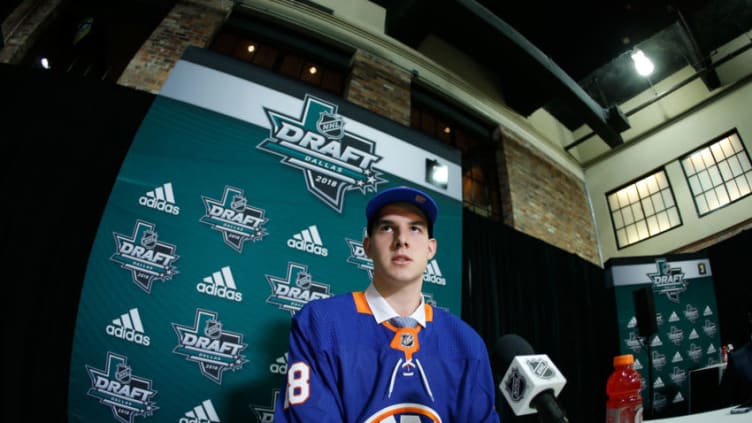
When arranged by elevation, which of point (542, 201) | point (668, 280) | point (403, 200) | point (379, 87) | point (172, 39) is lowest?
point (403, 200)

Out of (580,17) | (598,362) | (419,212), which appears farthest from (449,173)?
(580,17)

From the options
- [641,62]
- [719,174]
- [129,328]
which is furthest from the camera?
[719,174]

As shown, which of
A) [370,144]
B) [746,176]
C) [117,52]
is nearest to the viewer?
[370,144]

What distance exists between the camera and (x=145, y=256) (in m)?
2.45

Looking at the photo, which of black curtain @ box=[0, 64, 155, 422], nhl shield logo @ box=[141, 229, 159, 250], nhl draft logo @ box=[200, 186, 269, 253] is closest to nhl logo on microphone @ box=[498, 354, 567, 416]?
nhl draft logo @ box=[200, 186, 269, 253]

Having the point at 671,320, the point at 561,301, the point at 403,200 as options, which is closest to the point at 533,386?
the point at 403,200

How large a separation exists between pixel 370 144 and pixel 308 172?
32.5 inches

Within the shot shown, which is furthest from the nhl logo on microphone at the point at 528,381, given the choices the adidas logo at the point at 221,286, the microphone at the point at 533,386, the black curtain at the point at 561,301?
the black curtain at the point at 561,301

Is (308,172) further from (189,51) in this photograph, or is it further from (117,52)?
(117,52)

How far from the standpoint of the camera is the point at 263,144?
311 centimetres

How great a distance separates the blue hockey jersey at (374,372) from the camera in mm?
1233

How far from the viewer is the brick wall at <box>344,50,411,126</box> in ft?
17.4

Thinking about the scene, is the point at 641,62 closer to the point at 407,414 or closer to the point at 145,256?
the point at 407,414

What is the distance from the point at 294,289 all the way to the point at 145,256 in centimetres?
105
